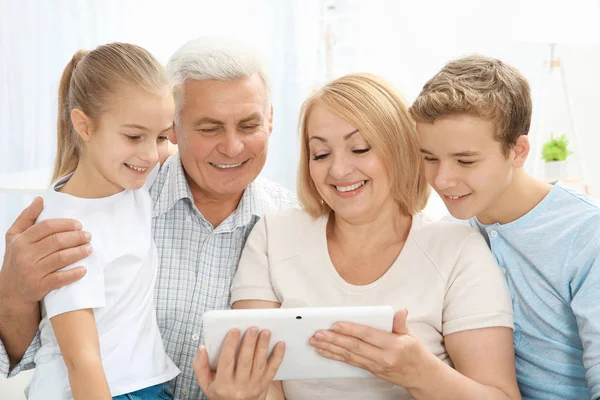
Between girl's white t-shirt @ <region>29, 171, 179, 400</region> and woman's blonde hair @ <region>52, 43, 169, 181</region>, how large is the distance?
0.19 meters

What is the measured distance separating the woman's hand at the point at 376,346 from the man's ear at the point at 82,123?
2.35 feet

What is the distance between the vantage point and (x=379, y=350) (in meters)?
1.54

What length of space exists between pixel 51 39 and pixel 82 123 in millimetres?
1637

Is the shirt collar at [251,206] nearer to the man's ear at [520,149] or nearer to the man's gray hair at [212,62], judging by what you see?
the man's gray hair at [212,62]

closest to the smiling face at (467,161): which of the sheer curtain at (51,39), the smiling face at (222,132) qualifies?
the smiling face at (222,132)

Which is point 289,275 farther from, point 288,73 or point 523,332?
point 288,73

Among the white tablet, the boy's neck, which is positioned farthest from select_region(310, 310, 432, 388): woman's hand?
the boy's neck

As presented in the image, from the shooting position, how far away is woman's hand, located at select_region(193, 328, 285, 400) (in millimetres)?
1513

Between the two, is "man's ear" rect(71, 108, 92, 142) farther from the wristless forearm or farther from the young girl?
the wristless forearm

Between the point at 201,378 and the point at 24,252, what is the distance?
0.49 meters

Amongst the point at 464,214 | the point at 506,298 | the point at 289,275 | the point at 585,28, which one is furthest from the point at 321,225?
the point at 585,28

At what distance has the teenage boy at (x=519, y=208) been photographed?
1687mm

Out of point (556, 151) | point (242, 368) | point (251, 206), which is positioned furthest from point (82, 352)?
point (556, 151)

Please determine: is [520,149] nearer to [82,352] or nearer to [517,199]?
[517,199]
